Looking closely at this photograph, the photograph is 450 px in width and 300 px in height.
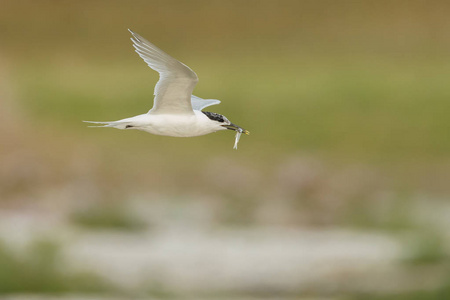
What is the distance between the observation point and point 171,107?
143 centimetres

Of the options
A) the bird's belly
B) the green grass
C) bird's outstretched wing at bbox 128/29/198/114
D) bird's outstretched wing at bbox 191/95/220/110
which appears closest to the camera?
the bird's belly

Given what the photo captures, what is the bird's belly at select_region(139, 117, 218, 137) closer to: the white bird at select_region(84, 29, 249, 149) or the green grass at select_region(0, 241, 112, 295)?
the white bird at select_region(84, 29, 249, 149)

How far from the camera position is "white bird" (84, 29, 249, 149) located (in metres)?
1.33

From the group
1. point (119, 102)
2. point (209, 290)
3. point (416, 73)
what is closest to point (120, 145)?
point (119, 102)

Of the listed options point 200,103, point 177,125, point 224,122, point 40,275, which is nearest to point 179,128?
point 177,125

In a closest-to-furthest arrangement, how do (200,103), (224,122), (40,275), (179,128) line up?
(179,128)
(224,122)
(200,103)
(40,275)

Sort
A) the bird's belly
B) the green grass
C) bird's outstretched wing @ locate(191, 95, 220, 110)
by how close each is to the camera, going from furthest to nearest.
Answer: the green grass, bird's outstretched wing @ locate(191, 95, 220, 110), the bird's belly

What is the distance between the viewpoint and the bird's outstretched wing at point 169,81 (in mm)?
1421

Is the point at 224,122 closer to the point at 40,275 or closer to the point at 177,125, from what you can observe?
the point at 177,125

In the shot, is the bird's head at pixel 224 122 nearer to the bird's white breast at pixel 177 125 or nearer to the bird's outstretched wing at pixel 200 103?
the bird's white breast at pixel 177 125

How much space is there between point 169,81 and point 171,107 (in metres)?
0.05

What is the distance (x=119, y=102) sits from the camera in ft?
39.3

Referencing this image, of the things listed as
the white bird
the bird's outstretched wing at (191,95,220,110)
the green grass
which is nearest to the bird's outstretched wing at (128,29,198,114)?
the white bird

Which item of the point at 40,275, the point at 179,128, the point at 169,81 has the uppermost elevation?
the point at 40,275
